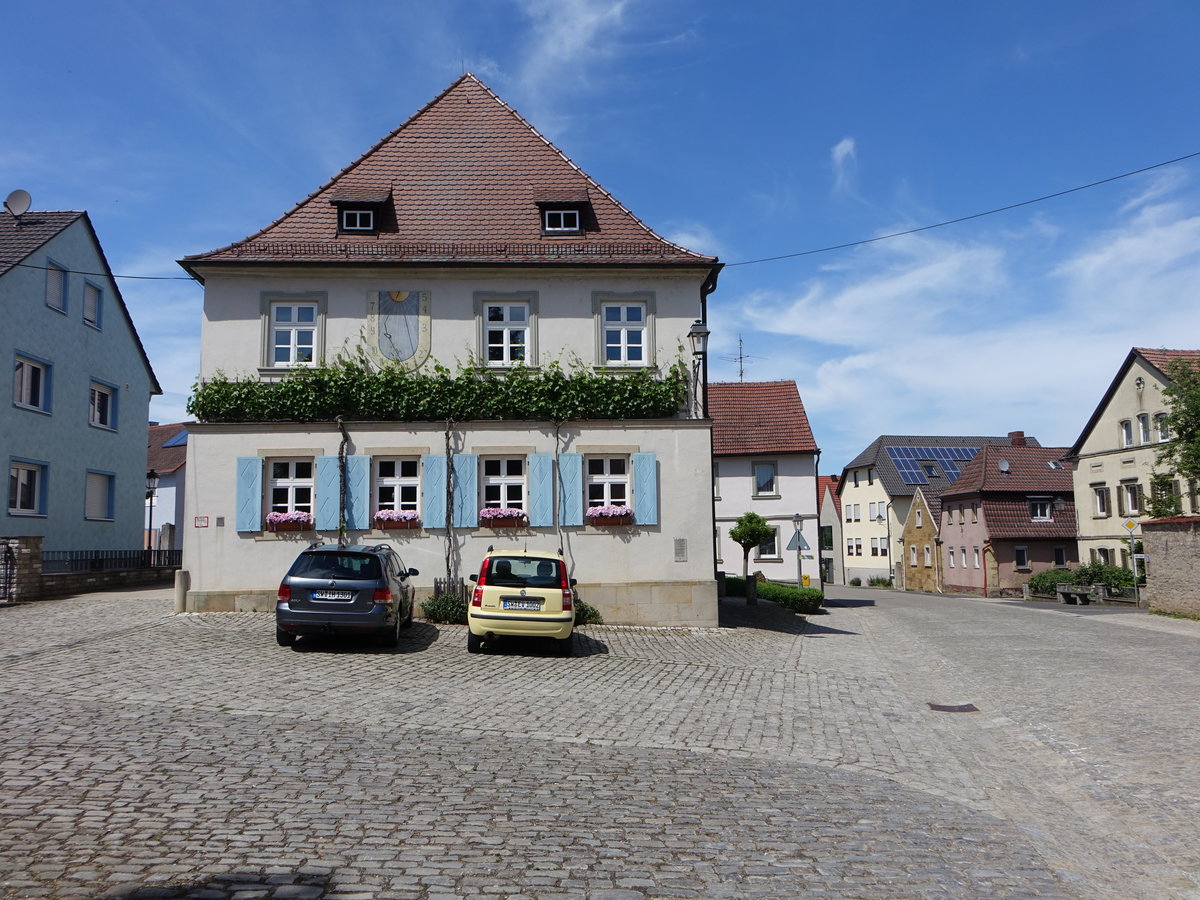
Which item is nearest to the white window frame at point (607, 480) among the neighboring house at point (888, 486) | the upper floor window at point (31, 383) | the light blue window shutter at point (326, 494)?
the light blue window shutter at point (326, 494)

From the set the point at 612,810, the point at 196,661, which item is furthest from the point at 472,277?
the point at 612,810

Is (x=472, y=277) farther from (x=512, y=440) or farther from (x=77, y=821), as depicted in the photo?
(x=77, y=821)

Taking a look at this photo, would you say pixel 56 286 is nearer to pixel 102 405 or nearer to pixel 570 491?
pixel 102 405

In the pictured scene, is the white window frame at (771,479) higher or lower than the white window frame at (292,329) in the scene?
lower

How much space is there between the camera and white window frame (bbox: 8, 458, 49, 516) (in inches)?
1048

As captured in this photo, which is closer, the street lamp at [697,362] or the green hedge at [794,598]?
the street lamp at [697,362]

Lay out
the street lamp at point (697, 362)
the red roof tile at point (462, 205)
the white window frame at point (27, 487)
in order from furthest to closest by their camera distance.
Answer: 1. the white window frame at point (27, 487)
2. the red roof tile at point (462, 205)
3. the street lamp at point (697, 362)

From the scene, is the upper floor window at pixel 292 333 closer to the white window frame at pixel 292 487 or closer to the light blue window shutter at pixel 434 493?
the white window frame at pixel 292 487

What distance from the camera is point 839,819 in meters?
6.50

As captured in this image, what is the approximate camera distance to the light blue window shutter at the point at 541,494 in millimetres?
19516

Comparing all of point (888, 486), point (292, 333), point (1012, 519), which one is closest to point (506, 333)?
point (292, 333)

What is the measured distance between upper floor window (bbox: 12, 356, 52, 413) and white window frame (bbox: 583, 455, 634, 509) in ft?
56.3

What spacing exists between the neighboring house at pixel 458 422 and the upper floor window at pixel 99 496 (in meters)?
14.2

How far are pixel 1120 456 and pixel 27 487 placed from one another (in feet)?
146
